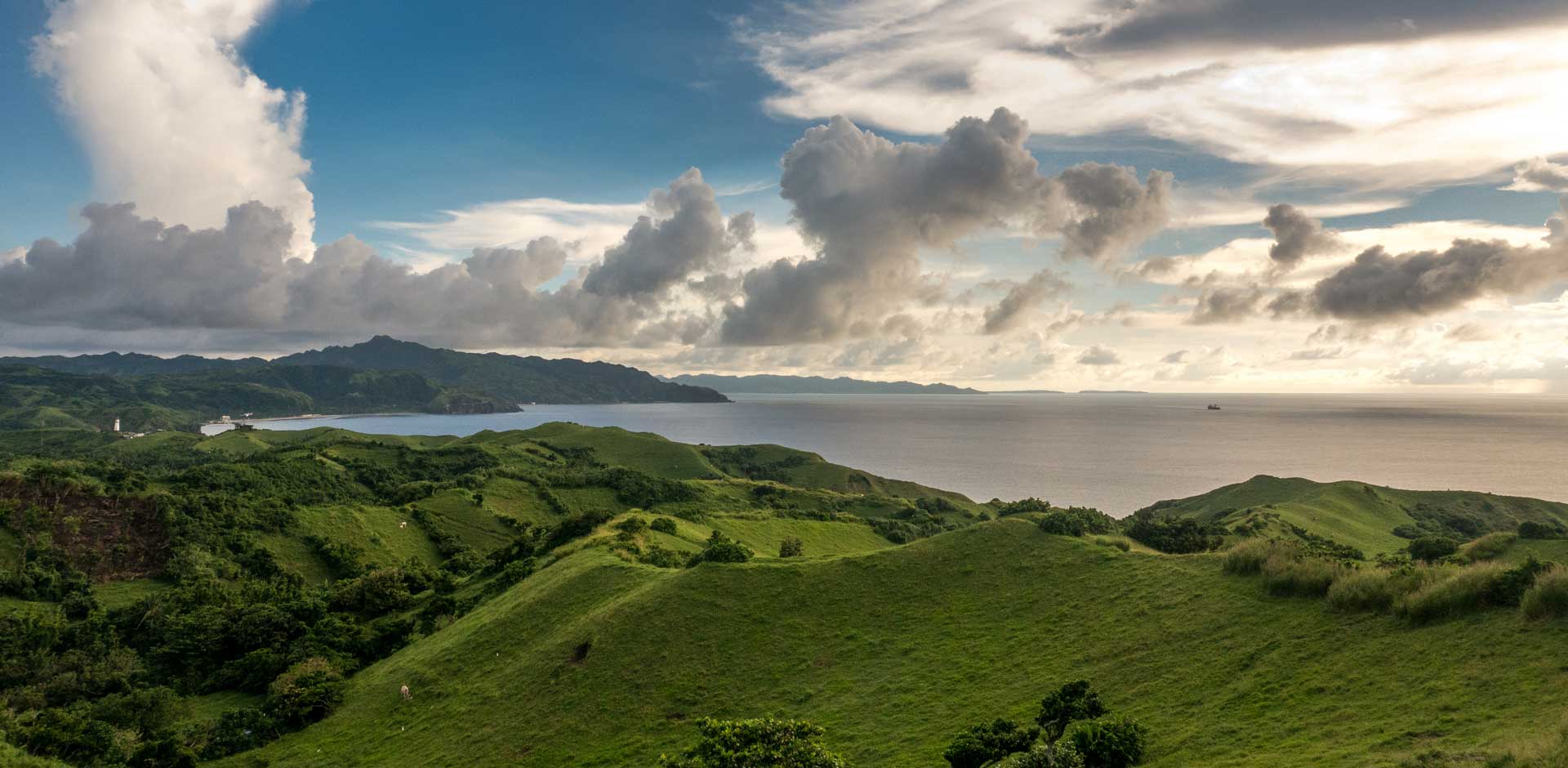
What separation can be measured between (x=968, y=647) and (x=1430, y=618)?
1780 cm

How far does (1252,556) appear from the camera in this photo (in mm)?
34344

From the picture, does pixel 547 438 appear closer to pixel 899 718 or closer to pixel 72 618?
pixel 72 618

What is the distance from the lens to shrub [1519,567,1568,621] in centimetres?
2267

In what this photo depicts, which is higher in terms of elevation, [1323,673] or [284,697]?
[1323,673]

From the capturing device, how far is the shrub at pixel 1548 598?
→ 22672 millimetres

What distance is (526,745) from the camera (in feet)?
109

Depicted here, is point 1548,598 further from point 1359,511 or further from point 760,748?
point 1359,511

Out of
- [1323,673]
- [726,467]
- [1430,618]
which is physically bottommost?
[726,467]

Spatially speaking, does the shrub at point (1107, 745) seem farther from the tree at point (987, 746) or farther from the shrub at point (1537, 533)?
the shrub at point (1537, 533)

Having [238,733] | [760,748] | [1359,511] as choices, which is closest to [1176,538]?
[760,748]

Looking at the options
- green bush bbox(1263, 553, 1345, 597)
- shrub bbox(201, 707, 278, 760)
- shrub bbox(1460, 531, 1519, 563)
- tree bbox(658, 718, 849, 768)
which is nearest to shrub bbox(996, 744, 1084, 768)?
tree bbox(658, 718, 849, 768)

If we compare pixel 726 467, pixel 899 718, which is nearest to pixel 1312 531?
pixel 899 718

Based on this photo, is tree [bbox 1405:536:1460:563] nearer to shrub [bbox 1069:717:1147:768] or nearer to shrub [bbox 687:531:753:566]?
shrub [bbox 687:531:753:566]

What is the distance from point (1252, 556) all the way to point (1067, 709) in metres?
16.4
